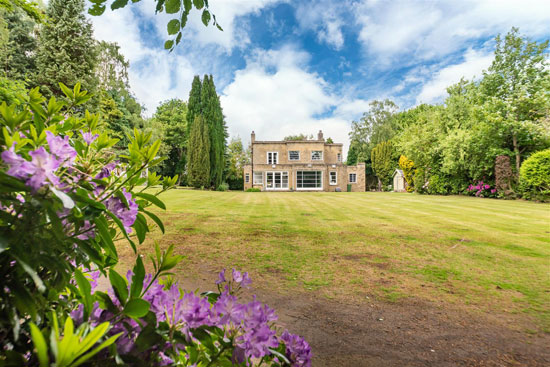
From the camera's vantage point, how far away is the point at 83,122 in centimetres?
97

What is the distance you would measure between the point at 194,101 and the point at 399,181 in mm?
25171

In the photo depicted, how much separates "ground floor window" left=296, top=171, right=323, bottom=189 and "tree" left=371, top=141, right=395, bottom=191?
29.9 ft

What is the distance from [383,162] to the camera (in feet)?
110

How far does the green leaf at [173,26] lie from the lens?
1.63 meters

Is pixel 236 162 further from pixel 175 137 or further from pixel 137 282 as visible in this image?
pixel 137 282

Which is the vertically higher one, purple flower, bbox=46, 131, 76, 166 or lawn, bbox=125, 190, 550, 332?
purple flower, bbox=46, 131, 76, 166

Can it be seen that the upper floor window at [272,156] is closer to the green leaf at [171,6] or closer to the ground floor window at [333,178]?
the ground floor window at [333,178]

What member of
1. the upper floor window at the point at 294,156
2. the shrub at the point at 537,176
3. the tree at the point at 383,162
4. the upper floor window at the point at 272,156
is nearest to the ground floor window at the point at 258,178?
the upper floor window at the point at 272,156

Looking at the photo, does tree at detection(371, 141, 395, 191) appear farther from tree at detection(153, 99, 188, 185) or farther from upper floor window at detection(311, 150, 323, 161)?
tree at detection(153, 99, 188, 185)

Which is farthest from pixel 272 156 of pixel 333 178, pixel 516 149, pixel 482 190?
pixel 516 149

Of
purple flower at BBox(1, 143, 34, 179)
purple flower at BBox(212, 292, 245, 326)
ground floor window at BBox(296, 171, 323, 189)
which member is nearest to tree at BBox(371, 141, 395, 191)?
ground floor window at BBox(296, 171, 323, 189)

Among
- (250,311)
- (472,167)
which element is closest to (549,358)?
(250,311)

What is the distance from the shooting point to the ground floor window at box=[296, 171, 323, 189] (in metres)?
30.4

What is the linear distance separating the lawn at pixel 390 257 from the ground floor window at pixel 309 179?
22.6 metres
